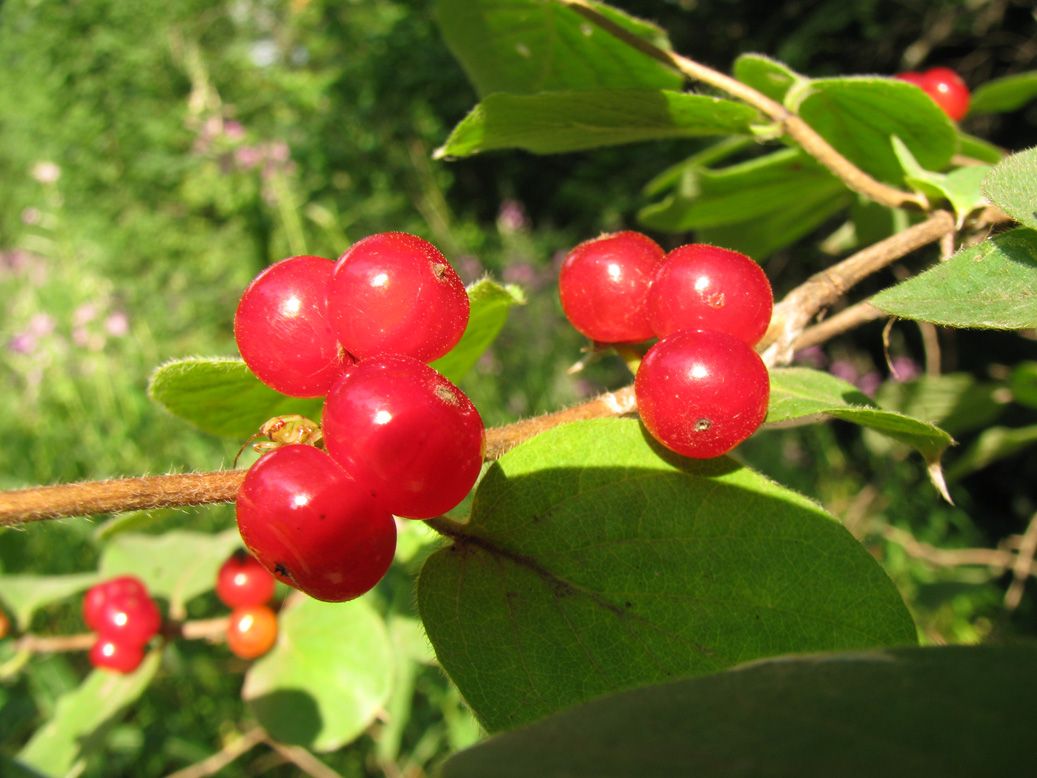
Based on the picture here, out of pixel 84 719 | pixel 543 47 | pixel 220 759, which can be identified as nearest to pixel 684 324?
pixel 543 47

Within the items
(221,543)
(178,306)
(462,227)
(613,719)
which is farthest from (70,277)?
(613,719)

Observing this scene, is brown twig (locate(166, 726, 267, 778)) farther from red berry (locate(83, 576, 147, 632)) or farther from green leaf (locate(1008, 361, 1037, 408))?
green leaf (locate(1008, 361, 1037, 408))

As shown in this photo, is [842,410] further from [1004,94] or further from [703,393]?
[1004,94]

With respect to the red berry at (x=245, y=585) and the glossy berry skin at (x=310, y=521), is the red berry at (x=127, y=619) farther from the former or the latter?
the glossy berry skin at (x=310, y=521)

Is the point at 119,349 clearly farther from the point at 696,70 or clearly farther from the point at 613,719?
the point at 613,719

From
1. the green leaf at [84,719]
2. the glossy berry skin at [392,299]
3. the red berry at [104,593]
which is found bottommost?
the green leaf at [84,719]

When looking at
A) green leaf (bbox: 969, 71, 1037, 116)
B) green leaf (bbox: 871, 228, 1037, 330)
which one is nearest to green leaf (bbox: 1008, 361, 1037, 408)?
green leaf (bbox: 969, 71, 1037, 116)

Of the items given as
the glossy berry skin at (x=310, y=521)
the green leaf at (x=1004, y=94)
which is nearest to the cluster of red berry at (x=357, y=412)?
the glossy berry skin at (x=310, y=521)
